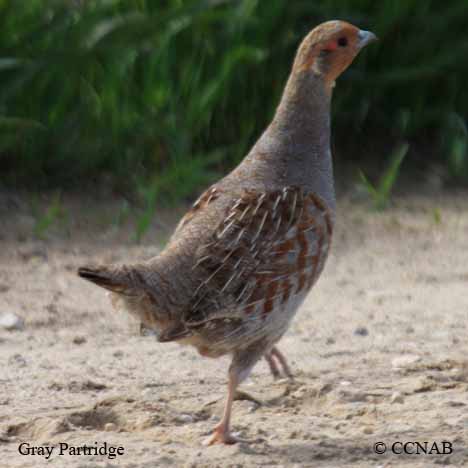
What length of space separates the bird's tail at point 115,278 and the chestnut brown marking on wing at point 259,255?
0.23 metres

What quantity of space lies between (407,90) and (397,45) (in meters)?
0.30

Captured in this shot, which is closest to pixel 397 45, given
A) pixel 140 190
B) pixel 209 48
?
pixel 209 48

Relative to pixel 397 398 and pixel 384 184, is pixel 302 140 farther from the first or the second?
pixel 384 184

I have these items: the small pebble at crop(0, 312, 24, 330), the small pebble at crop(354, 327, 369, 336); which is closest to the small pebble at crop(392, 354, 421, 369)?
the small pebble at crop(354, 327, 369, 336)

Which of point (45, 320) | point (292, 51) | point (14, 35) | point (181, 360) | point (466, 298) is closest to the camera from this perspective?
point (181, 360)

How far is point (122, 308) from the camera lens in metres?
4.38

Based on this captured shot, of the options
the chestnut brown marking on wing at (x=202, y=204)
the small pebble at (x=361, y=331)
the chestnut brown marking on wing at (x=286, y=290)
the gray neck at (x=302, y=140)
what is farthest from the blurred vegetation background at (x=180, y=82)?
the chestnut brown marking on wing at (x=286, y=290)

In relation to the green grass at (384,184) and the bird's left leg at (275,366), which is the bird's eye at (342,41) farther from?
the green grass at (384,184)

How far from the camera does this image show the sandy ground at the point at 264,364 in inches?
168

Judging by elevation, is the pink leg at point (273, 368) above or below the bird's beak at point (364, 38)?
below

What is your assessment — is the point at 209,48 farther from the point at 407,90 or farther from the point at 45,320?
the point at 45,320

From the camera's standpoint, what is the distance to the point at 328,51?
504 cm

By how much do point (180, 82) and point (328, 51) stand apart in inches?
99.1

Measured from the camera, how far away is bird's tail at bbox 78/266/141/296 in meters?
4.07
